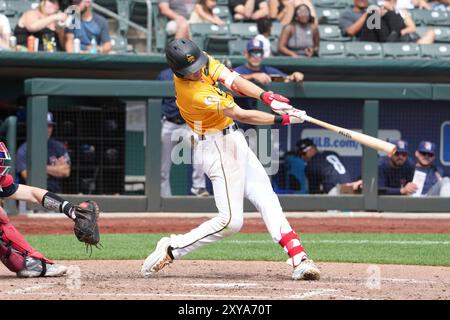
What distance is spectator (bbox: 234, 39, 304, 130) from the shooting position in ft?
37.9

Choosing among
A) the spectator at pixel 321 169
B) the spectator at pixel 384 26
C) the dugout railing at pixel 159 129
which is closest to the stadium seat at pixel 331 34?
the spectator at pixel 384 26

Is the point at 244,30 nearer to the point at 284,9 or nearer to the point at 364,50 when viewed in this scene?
the point at 284,9

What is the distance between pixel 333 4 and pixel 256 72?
3.21 m

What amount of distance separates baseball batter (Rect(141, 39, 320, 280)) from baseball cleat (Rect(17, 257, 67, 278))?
59cm

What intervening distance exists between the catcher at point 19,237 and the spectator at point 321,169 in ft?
18.7

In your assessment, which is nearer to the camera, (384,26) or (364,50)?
(364,50)

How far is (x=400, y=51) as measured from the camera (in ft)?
43.2

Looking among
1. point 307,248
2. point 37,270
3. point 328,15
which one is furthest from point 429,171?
point 37,270

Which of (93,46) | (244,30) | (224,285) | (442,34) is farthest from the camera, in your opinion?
(442,34)

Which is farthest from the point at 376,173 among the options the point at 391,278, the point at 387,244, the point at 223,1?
→ the point at 391,278

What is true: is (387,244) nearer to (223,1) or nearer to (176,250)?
(176,250)

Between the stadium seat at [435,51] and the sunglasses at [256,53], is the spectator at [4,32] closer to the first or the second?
the sunglasses at [256,53]

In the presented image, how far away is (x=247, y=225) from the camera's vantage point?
35.7ft

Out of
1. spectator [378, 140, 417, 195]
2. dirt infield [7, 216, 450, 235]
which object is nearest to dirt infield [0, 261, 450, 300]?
dirt infield [7, 216, 450, 235]
